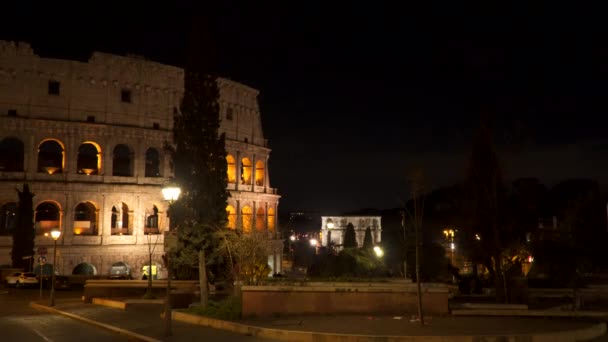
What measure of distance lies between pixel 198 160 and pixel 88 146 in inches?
1585

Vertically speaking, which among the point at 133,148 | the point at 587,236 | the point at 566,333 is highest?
the point at 133,148

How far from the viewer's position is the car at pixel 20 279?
4428 centimetres

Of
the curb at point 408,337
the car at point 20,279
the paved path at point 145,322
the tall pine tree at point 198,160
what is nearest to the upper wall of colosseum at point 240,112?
the car at point 20,279

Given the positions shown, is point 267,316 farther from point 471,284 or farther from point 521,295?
point 471,284

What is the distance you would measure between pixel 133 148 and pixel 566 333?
47.0m

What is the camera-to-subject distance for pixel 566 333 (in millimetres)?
15039

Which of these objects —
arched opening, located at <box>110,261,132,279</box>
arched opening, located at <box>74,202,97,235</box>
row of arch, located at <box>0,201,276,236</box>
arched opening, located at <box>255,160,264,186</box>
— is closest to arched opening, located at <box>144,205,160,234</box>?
row of arch, located at <box>0,201,276,236</box>

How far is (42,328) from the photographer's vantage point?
67.5ft

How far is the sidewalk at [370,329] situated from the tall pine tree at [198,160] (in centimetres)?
503

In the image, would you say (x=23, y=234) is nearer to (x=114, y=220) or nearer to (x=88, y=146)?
(x=114, y=220)

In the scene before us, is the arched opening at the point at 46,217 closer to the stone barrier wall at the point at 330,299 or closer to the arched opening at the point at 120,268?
the arched opening at the point at 120,268

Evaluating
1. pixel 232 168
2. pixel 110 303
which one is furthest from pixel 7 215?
pixel 110 303

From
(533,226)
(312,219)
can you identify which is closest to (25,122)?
(533,226)

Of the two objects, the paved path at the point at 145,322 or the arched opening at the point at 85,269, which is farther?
the arched opening at the point at 85,269
